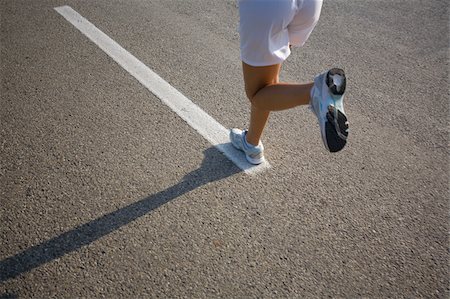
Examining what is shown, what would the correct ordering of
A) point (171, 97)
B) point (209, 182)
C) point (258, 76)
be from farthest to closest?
point (171, 97) → point (209, 182) → point (258, 76)

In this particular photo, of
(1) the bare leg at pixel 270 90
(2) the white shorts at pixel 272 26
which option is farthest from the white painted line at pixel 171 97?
(2) the white shorts at pixel 272 26

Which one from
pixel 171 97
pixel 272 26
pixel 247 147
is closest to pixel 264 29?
pixel 272 26

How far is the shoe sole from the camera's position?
1928mm

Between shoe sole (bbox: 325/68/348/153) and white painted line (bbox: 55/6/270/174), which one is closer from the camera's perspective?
shoe sole (bbox: 325/68/348/153)

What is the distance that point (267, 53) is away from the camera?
189cm

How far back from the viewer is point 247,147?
2543 mm

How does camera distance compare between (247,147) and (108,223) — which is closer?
(108,223)

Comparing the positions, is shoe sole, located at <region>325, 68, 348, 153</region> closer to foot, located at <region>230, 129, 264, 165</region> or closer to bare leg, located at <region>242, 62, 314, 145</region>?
bare leg, located at <region>242, 62, 314, 145</region>

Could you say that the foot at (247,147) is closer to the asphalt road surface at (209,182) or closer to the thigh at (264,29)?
the asphalt road surface at (209,182)

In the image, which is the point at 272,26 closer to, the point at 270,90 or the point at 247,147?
the point at 270,90

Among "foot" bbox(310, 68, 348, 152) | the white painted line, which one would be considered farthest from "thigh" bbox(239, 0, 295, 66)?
the white painted line

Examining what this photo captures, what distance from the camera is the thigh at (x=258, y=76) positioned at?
6.68 feet

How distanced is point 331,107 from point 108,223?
58.6 inches

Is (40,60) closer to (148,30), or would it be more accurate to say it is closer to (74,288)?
(148,30)
